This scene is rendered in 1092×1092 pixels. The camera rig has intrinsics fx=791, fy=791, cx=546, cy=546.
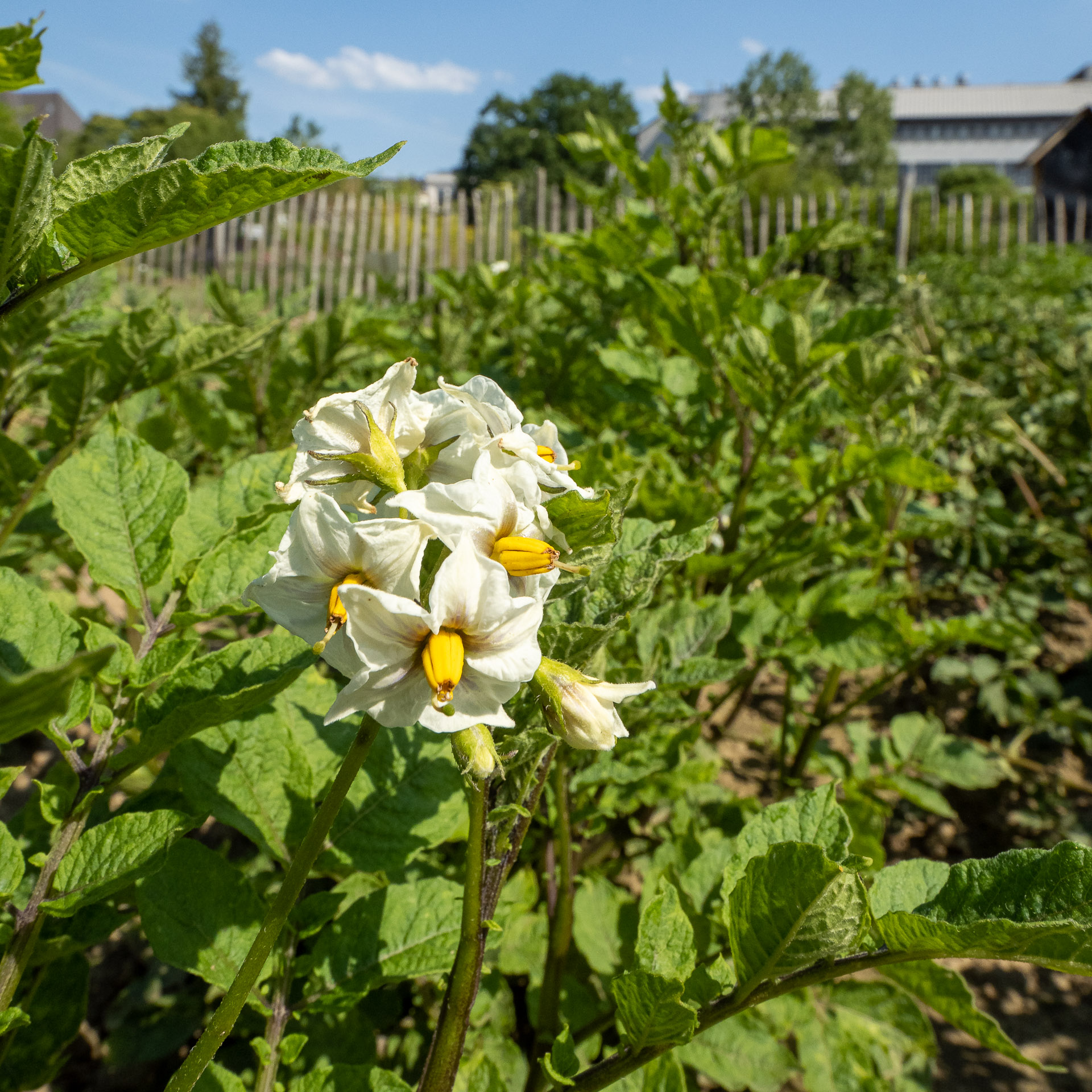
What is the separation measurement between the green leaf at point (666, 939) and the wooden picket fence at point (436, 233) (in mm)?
10364

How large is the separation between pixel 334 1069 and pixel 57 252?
2.60ft

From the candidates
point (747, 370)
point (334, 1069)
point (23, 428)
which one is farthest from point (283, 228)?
point (334, 1069)

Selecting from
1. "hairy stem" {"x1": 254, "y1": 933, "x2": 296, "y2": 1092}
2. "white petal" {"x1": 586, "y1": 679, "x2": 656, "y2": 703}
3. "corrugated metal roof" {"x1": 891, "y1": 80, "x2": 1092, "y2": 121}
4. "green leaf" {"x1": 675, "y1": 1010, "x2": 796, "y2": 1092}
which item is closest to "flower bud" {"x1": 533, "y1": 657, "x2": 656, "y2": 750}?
"white petal" {"x1": 586, "y1": 679, "x2": 656, "y2": 703}

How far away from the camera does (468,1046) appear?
3.93ft

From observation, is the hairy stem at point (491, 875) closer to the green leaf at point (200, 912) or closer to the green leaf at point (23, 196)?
the green leaf at point (200, 912)

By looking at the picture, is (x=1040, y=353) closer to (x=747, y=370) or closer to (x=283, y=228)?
(x=747, y=370)

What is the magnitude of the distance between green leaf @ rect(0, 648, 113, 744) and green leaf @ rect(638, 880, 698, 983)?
0.60 meters

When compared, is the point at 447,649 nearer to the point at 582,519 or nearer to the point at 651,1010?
the point at 582,519

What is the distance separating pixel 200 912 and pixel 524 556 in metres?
0.57

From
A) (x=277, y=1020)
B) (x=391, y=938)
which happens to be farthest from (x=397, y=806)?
(x=277, y=1020)

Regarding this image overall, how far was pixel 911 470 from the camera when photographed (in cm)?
144

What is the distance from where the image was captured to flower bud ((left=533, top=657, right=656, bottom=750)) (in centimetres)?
66

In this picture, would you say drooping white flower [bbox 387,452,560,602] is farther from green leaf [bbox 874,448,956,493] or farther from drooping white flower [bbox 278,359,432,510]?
green leaf [bbox 874,448,956,493]

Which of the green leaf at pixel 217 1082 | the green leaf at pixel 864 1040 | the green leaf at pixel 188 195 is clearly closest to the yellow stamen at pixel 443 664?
the green leaf at pixel 188 195
